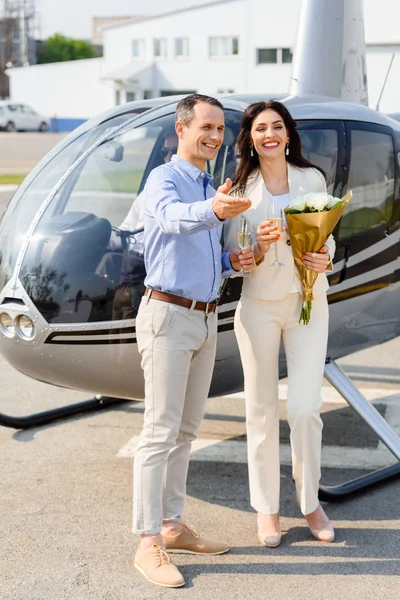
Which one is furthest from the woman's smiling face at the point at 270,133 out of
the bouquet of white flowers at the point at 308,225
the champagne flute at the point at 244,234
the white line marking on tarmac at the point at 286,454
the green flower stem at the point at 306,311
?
Result: the white line marking on tarmac at the point at 286,454

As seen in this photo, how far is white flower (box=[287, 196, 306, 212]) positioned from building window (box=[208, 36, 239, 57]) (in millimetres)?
40919

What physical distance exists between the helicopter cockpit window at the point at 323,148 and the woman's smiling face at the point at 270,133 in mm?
795

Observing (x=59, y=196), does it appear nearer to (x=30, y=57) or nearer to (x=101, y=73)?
(x=101, y=73)

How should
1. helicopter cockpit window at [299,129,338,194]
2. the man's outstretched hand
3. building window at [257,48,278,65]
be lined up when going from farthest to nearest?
1. building window at [257,48,278,65]
2. helicopter cockpit window at [299,129,338,194]
3. the man's outstretched hand

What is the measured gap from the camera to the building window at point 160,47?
150 feet

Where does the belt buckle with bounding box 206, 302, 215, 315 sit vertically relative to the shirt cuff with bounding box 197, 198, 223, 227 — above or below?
below

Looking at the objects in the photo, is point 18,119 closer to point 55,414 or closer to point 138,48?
point 138,48

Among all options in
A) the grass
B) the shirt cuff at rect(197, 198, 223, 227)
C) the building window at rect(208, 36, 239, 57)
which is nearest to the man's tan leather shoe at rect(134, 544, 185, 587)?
the shirt cuff at rect(197, 198, 223, 227)

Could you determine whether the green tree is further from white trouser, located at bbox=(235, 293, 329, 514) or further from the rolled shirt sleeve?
the rolled shirt sleeve

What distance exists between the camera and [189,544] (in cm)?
373

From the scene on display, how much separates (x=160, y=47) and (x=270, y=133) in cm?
4439

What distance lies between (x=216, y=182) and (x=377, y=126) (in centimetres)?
114

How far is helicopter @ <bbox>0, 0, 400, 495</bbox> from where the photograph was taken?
13.1ft

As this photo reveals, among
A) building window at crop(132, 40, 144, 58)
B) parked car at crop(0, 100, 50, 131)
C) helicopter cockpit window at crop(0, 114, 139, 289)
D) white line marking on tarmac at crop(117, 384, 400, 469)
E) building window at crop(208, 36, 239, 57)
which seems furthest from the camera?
building window at crop(132, 40, 144, 58)
